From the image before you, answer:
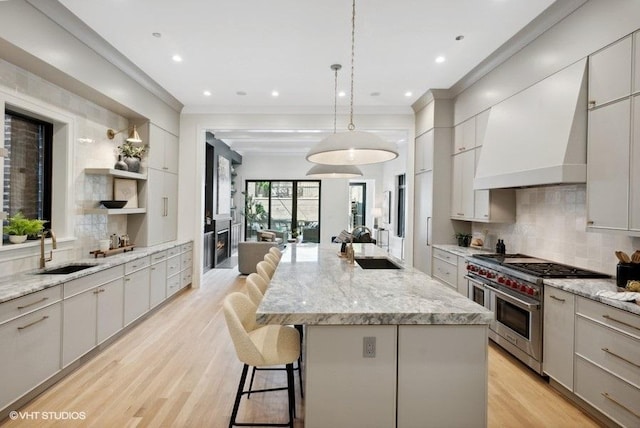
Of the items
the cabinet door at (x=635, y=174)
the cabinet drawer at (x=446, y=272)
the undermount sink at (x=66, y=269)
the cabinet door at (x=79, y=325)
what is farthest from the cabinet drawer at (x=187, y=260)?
the cabinet door at (x=635, y=174)

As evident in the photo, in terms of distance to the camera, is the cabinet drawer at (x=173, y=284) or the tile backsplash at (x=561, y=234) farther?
the cabinet drawer at (x=173, y=284)

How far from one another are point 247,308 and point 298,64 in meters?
2.97

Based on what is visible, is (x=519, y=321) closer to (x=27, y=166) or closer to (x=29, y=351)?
(x=29, y=351)

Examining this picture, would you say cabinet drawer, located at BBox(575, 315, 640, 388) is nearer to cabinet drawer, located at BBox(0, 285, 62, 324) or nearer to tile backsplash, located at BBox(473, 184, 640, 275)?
tile backsplash, located at BBox(473, 184, 640, 275)

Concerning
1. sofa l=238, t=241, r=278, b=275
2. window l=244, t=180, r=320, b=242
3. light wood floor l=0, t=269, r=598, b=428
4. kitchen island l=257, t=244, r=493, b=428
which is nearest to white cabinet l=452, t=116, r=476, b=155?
light wood floor l=0, t=269, r=598, b=428

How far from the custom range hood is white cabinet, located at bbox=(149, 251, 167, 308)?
4.10 metres

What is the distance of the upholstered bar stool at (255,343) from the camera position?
67.1 inches

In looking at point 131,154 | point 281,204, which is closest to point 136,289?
point 131,154

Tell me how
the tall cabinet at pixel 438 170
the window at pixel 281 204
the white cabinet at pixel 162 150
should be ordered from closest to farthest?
the white cabinet at pixel 162 150
the tall cabinet at pixel 438 170
the window at pixel 281 204

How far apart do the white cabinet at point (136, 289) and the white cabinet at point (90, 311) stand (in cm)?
11

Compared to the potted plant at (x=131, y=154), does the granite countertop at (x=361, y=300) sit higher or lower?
lower

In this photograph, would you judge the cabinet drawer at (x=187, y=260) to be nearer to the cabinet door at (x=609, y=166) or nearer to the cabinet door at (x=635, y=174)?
the cabinet door at (x=609, y=166)

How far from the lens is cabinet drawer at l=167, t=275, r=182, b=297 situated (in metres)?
4.62

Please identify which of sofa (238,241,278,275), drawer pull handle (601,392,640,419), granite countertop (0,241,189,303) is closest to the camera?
drawer pull handle (601,392,640,419)
